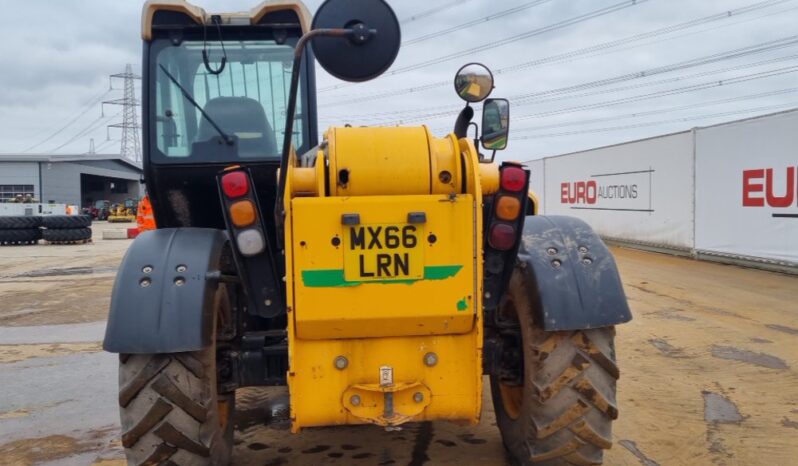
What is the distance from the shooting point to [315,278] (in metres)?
2.82

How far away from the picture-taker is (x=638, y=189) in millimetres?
17078

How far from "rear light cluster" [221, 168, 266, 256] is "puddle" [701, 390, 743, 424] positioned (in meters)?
3.45

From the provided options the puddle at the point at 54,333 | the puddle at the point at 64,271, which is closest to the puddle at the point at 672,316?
the puddle at the point at 54,333

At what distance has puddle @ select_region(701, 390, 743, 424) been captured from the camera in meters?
4.64

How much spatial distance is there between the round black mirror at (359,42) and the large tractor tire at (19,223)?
85.3 feet

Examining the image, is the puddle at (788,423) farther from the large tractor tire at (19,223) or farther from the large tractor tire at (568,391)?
the large tractor tire at (19,223)

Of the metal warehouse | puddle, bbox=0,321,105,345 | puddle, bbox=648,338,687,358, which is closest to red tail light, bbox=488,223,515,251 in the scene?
puddle, bbox=648,338,687,358

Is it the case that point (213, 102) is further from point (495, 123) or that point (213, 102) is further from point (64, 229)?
point (64, 229)

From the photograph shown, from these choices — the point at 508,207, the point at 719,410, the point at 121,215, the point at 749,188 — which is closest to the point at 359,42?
the point at 508,207

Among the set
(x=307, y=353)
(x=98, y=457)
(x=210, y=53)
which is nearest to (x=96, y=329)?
(x=98, y=457)

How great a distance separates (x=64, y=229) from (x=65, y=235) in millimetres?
227

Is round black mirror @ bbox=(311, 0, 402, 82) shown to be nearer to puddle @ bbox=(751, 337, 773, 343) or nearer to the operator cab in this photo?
the operator cab

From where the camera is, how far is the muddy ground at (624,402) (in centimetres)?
413

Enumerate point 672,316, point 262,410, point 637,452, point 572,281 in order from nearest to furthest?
point 572,281, point 637,452, point 262,410, point 672,316
